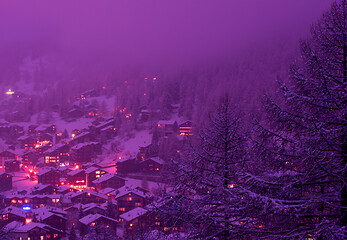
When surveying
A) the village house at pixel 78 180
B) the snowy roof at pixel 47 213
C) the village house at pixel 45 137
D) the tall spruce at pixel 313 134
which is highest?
the tall spruce at pixel 313 134

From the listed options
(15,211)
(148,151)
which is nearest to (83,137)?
(148,151)

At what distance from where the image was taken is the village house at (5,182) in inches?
2320

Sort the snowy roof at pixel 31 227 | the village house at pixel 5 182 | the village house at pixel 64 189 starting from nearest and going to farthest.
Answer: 1. the snowy roof at pixel 31 227
2. the village house at pixel 64 189
3. the village house at pixel 5 182

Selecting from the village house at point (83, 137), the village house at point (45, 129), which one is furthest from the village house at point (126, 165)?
the village house at point (45, 129)

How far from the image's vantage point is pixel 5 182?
59969 mm

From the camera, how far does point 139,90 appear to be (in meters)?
128

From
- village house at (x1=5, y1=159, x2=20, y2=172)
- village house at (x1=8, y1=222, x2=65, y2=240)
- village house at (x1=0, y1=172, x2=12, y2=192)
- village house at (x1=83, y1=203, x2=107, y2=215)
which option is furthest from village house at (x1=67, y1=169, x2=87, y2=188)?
village house at (x1=5, y1=159, x2=20, y2=172)

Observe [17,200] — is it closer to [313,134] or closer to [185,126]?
[185,126]

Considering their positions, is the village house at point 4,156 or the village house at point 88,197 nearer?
the village house at point 88,197

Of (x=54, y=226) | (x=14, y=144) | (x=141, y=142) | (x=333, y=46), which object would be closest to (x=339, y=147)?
(x=333, y=46)

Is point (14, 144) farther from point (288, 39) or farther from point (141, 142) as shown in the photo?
point (288, 39)

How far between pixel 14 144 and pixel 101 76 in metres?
76.2

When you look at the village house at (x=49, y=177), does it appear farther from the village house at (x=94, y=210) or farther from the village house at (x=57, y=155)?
the village house at (x=94, y=210)

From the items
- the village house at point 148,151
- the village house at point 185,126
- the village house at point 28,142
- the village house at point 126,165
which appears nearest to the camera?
the village house at point 126,165
